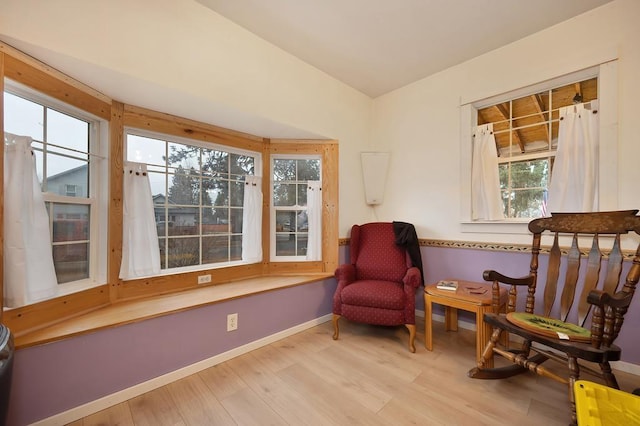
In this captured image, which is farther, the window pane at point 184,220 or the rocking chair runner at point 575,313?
the window pane at point 184,220

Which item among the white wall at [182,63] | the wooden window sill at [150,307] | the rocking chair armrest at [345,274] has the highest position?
the white wall at [182,63]

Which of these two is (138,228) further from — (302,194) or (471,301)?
(471,301)

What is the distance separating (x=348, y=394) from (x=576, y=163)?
2.42m

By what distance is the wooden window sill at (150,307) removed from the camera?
1396mm

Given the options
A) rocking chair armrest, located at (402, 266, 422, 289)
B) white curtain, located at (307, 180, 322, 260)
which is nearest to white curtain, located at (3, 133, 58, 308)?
white curtain, located at (307, 180, 322, 260)

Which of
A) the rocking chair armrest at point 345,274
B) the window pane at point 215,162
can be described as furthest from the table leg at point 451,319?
the window pane at point 215,162

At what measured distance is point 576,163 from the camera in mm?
1988

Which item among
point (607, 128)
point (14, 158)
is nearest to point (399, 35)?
point (607, 128)

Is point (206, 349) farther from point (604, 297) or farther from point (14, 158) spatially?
point (604, 297)

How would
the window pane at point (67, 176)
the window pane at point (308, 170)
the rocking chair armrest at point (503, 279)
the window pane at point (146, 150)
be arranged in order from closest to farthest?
the window pane at point (67, 176)
the rocking chair armrest at point (503, 279)
the window pane at point (146, 150)
the window pane at point (308, 170)

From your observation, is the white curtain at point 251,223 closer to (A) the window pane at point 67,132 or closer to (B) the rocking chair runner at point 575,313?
(A) the window pane at point 67,132

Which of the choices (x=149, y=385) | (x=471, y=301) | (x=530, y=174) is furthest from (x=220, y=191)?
(x=530, y=174)

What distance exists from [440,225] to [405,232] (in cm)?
44

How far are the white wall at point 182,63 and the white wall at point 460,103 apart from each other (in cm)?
72
